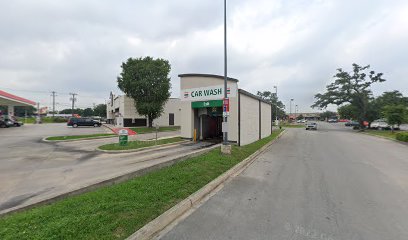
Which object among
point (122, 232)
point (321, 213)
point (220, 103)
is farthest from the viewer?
point (220, 103)

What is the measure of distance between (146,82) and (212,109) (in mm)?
15781

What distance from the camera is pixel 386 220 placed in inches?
170

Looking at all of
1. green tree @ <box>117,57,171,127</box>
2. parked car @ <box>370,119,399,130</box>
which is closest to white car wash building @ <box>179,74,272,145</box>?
green tree @ <box>117,57,171,127</box>

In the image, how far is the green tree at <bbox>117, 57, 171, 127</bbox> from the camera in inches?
1180

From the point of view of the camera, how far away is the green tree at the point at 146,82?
30.0m

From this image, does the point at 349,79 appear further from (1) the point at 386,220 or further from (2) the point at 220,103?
(1) the point at 386,220

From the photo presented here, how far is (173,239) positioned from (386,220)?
4.25m

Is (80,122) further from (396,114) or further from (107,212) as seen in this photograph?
A: (396,114)

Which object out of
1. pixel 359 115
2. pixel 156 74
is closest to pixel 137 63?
pixel 156 74

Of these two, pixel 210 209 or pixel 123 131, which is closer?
pixel 210 209

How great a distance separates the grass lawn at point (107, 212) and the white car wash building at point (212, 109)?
29.3 ft

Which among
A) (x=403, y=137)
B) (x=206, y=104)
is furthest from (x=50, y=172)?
(x=403, y=137)

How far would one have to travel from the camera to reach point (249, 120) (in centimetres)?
1677

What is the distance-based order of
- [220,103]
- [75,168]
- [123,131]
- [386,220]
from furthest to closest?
[220,103], [123,131], [75,168], [386,220]
